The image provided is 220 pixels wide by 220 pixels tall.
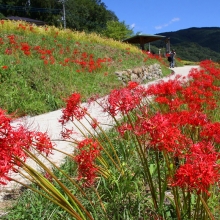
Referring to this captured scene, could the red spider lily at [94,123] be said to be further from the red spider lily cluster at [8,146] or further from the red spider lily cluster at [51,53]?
the red spider lily cluster at [51,53]

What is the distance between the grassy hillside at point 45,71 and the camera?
841 centimetres

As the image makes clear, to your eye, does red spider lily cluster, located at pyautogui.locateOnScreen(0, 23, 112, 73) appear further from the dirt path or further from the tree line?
the tree line

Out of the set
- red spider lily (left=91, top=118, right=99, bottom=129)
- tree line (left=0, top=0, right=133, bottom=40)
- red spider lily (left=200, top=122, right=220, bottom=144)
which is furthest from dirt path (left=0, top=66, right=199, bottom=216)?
tree line (left=0, top=0, right=133, bottom=40)

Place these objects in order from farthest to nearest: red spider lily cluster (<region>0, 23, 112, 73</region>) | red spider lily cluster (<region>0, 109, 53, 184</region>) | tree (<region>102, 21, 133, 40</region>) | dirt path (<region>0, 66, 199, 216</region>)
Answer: tree (<region>102, 21, 133, 40</region>) < red spider lily cluster (<region>0, 23, 112, 73</region>) < dirt path (<region>0, 66, 199, 216</region>) < red spider lily cluster (<region>0, 109, 53, 184</region>)

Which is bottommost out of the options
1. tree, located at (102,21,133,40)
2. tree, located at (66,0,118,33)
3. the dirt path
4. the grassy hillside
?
the dirt path

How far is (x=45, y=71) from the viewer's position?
10.2 meters

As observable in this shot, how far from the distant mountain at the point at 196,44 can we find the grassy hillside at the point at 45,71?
5277cm

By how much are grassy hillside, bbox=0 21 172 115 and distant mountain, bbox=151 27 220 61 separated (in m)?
52.8

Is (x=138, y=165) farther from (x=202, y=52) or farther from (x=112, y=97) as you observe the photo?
(x=202, y=52)

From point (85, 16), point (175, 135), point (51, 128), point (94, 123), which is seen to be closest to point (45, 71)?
point (51, 128)

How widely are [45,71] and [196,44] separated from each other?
78.6 metres

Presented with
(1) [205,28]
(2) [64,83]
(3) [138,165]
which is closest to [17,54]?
(2) [64,83]

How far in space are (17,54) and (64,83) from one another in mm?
2159

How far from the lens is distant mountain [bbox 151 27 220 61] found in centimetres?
6844
